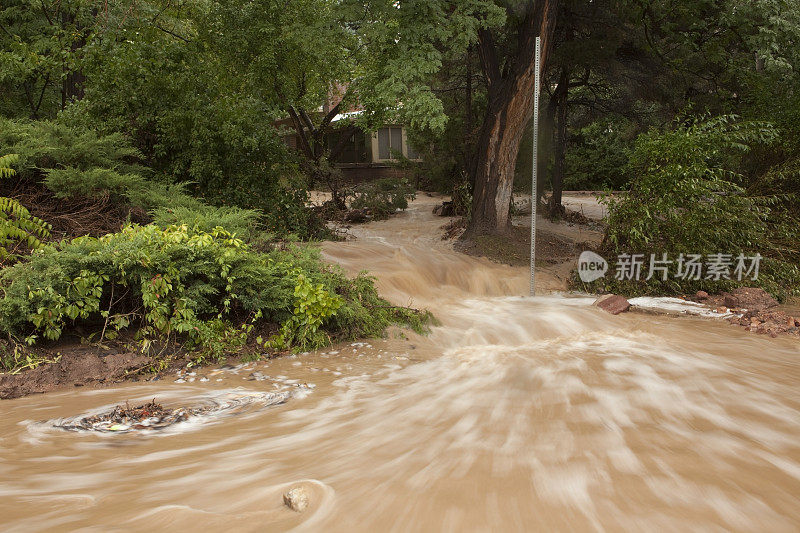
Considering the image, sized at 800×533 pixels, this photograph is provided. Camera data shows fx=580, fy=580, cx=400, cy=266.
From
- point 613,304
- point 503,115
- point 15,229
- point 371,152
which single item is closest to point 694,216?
point 613,304

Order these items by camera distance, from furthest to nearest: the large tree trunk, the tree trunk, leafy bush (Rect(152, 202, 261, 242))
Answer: the tree trunk < the large tree trunk < leafy bush (Rect(152, 202, 261, 242))

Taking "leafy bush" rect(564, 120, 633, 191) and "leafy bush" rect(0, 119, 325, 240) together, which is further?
"leafy bush" rect(564, 120, 633, 191)

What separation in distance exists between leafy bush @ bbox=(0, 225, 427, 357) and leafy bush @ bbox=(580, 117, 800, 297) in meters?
4.98

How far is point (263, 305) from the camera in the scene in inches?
240

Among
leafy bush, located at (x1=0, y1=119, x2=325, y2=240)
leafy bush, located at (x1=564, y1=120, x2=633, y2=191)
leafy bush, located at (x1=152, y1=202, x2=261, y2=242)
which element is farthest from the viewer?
leafy bush, located at (x1=564, y1=120, x2=633, y2=191)

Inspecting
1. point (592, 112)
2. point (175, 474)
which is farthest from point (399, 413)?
point (592, 112)

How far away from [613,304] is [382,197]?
1009 cm

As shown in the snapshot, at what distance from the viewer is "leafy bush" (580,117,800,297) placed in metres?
8.98

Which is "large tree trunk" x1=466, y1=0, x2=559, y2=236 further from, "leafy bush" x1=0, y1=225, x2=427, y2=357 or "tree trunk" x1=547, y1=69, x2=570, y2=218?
"leafy bush" x1=0, y1=225, x2=427, y2=357

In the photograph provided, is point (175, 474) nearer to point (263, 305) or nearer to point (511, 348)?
point (263, 305)

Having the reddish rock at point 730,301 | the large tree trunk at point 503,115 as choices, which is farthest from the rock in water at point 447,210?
the reddish rock at point 730,301

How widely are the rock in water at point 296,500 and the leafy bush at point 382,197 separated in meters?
13.8

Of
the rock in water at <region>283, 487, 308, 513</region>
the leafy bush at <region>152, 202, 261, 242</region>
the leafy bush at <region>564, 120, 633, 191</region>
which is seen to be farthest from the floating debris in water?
the leafy bush at <region>564, 120, 633, 191</region>

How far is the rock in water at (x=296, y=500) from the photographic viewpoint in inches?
113
